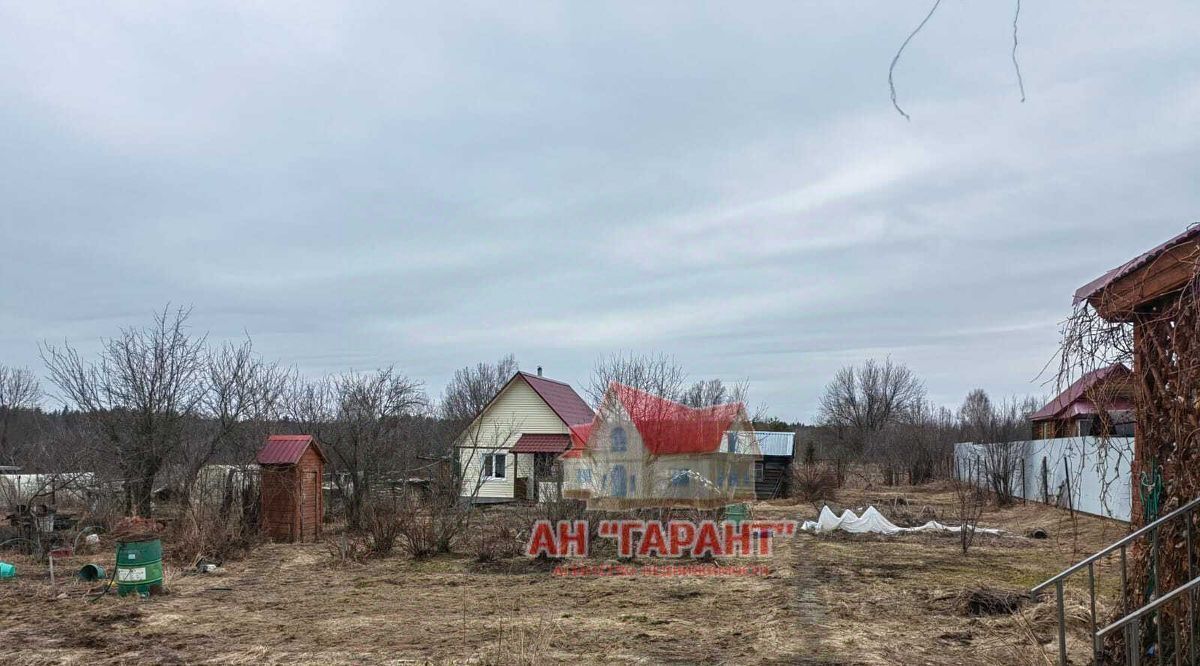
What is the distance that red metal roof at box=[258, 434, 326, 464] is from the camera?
16156 mm

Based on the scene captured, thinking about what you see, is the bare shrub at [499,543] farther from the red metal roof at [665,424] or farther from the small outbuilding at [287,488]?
the small outbuilding at [287,488]

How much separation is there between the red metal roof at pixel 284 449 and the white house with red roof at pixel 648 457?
16.3ft

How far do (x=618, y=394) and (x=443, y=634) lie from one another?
28.6 feet

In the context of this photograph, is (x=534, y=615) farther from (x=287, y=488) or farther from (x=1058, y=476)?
(x=1058, y=476)

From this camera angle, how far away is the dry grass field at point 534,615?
25.0 feet

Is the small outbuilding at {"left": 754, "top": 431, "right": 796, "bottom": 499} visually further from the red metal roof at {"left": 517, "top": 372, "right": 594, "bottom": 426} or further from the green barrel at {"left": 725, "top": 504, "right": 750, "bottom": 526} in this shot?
the green barrel at {"left": 725, "top": 504, "right": 750, "bottom": 526}

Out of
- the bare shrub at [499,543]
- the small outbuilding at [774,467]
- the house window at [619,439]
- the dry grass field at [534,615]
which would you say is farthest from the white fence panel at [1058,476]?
the bare shrub at [499,543]

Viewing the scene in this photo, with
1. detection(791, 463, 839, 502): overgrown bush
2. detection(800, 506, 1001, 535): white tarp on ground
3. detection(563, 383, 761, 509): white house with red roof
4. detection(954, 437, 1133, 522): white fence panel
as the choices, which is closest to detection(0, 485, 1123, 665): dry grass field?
detection(563, 383, 761, 509): white house with red roof

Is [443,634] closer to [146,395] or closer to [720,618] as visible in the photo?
[720,618]

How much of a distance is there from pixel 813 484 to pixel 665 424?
49.4 feet

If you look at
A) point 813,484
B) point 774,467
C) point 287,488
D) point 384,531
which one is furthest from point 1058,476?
point 287,488

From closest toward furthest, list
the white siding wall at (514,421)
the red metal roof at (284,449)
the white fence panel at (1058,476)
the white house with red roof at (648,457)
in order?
the white house with red roof at (648,457), the red metal roof at (284,449), the white fence panel at (1058,476), the white siding wall at (514,421)

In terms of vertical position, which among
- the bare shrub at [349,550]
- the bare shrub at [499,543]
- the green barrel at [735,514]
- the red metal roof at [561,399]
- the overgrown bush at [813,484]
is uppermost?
the red metal roof at [561,399]

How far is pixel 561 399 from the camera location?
32062 mm
